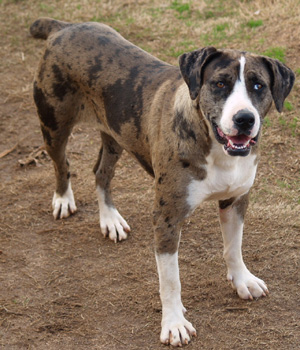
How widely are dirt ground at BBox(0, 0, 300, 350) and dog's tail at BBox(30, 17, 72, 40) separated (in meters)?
Answer: 0.87

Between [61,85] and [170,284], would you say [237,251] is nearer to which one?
[170,284]

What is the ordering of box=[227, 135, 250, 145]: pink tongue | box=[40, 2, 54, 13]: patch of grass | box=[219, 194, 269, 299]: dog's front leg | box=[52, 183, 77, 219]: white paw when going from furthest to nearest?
box=[40, 2, 54, 13]: patch of grass, box=[52, 183, 77, 219]: white paw, box=[219, 194, 269, 299]: dog's front leg, box=[227, 135, 250, 145]: pink tongue

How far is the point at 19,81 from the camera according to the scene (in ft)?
25.1

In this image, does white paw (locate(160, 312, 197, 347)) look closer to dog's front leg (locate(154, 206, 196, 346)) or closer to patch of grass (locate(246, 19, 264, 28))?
Result: dog's front leg (locate(154, 206, 196, 346))

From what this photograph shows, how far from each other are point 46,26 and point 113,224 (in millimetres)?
1702

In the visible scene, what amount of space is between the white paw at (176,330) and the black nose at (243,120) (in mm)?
1378

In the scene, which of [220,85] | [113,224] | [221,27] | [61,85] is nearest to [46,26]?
[61,85]

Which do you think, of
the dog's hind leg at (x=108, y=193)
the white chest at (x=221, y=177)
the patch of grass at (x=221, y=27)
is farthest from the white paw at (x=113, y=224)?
the patch of grass at (x=221, y=27)

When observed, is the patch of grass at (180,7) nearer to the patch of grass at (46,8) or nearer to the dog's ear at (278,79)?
the patch of grass at (46,8)

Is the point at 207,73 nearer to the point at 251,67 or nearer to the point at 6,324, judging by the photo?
the point at 251,67

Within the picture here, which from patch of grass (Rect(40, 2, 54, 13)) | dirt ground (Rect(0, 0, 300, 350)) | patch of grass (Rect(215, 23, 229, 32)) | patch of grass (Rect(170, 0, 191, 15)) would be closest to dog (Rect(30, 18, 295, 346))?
dirt ground (Rect(0, 0, 300, 350))

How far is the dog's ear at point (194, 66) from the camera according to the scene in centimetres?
336

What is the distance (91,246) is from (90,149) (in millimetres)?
1657

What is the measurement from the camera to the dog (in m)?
3.30
